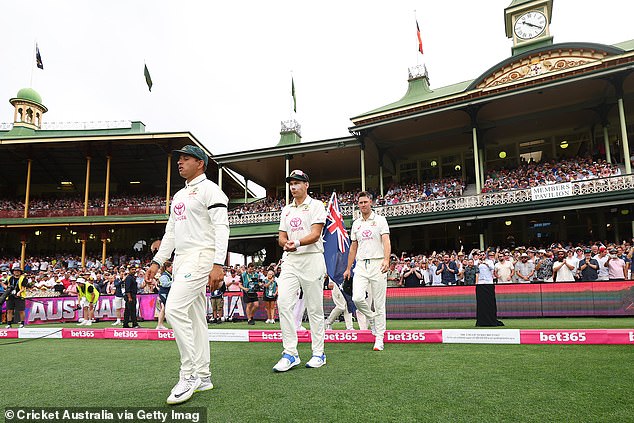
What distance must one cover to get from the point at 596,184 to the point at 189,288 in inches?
748

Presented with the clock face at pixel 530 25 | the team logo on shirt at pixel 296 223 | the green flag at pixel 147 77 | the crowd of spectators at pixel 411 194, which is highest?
the green flag at pixel 147 77

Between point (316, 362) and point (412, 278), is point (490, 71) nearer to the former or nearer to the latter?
point (412, 278)

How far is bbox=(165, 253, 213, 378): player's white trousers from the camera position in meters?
3.85

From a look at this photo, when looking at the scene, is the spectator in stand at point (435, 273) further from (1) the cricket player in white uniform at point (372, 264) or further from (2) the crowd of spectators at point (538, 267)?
(1) the cricket player in white uniform at point (372, 264)

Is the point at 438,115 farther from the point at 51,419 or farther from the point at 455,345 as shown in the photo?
the point at 51,419

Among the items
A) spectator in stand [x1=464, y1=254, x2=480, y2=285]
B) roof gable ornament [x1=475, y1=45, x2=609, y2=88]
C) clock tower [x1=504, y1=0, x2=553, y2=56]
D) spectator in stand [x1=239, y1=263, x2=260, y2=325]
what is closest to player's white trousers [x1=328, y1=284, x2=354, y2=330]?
spectator in stand [x1=239, y1=263, x2=260, y2=325]

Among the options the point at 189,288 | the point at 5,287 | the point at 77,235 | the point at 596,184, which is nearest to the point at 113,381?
the point at 189,288

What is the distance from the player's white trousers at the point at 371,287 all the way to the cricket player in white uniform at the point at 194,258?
2788 millimetres

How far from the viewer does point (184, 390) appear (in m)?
3.55

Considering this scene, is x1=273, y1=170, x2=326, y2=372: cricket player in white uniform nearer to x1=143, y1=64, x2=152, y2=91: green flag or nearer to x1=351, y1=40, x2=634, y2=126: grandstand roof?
x1=351, y1=40, x2=634, y2=126: grandstand roof

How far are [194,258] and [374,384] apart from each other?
1.96 metres

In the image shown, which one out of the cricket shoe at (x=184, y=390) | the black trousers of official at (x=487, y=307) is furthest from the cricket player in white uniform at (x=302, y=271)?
the black trousers of official at (x=487, y=307)

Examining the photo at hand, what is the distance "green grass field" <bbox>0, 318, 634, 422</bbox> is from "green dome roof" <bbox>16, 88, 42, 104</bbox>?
42.6m

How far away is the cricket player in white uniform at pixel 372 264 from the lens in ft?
20.8
